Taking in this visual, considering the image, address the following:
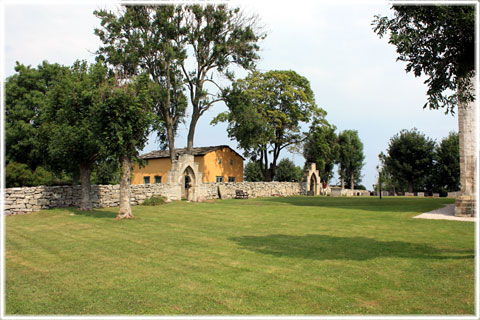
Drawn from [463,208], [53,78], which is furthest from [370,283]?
[53,78]

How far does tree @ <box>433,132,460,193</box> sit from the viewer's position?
160 ft

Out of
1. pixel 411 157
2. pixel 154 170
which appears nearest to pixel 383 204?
pixel 154 170

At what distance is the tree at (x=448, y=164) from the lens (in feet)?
160

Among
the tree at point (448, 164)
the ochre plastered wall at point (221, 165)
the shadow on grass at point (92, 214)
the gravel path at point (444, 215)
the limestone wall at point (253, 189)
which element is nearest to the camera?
the gravel path at point (444, 215)

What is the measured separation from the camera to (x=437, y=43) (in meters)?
8.55

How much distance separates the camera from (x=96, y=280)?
736cm

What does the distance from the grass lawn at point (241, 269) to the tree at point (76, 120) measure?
554 centimetres

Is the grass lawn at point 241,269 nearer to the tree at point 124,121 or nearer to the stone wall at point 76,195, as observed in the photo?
the tree at point 124,121

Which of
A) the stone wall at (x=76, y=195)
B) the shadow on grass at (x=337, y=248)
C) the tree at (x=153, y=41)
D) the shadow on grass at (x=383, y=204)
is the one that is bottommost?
the shadow on grass at (x=383, y=204)

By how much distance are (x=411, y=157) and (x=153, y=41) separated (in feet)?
130

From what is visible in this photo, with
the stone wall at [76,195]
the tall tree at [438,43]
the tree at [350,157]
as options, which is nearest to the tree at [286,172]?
the tree at [350,157]

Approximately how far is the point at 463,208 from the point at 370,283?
14.3 metres

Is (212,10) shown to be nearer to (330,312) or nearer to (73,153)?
(73,153)

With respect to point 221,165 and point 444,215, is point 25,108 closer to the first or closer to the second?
point 221,165
